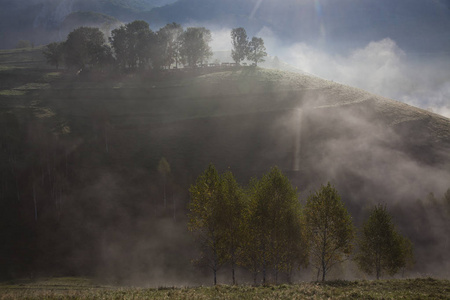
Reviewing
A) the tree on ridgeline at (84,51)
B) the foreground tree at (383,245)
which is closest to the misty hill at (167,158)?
the foreground tree at (383,245)

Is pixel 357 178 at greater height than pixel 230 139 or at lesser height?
lesser

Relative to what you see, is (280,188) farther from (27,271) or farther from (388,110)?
(388,110)

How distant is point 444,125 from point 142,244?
97.0m

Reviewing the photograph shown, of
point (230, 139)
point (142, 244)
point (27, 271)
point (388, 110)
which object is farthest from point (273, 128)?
point (27, 271)

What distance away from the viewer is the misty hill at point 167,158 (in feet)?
178

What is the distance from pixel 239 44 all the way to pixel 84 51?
78.6 m

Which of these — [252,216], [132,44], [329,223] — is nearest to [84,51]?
[132,44]

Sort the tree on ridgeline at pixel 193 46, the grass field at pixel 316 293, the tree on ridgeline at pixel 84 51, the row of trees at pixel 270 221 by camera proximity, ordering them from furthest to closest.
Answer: the tree on ridgeline at pixel 193 46, the tree on ridgeline at pixel 84 51, the row of trees at pixel 270 221, the grass field at pixel 316 293

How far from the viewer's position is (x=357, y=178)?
68938mm

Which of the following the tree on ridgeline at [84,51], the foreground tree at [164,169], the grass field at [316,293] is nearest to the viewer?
the grass field at [316,293]

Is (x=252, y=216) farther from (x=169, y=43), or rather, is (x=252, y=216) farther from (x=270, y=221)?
(x=169, y=43)

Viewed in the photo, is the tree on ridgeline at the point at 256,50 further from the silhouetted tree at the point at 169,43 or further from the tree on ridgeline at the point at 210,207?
the tree on ridgeline at the point at 210,207

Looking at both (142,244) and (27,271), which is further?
(142,244)

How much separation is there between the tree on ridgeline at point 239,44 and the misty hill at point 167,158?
4192 centimetres
